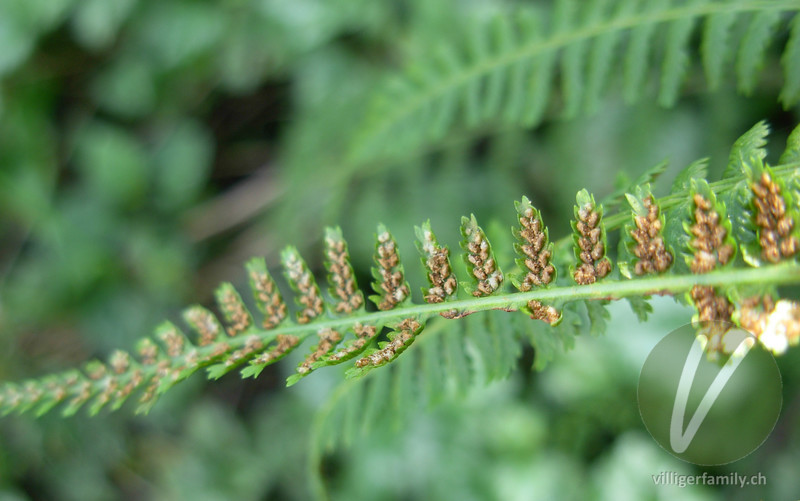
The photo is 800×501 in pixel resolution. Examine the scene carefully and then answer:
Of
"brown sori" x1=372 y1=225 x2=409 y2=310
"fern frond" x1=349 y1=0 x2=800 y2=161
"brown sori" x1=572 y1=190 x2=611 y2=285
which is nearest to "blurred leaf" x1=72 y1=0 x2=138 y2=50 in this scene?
"fern frond" x1=349 y1=0 x2=800 y2=161

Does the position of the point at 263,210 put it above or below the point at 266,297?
below

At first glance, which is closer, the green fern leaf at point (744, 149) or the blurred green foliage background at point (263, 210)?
the green fern leaf at point (744, 149)

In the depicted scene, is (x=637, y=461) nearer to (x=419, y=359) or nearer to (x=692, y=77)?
(x=419, y=359)

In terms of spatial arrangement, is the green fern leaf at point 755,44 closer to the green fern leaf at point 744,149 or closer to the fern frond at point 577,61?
the fern frond at point 577,61

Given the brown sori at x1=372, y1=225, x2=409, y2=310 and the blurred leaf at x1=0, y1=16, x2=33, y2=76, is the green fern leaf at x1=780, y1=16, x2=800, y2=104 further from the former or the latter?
the blurred leaf at x1=0, y1=16, x2=33, y2=76

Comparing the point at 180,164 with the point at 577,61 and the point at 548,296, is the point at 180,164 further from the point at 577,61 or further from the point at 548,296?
the point at 548,296

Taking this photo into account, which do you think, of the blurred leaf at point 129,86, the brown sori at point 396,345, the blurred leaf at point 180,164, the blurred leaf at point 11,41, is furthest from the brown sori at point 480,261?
the blurred leaf at point 11,41

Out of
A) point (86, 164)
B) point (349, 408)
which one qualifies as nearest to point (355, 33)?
point (86, 164)

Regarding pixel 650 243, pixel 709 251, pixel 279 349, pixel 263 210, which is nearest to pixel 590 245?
pixel 650 243
